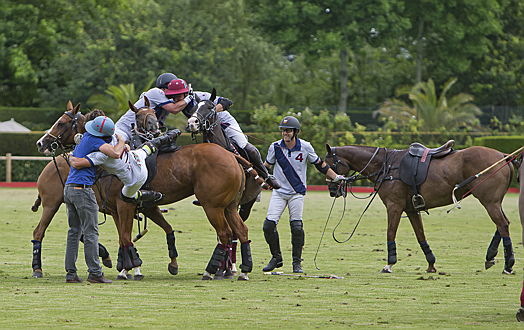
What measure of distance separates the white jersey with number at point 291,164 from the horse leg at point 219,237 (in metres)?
1.38

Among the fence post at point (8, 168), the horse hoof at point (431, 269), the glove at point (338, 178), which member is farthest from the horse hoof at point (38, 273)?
the fence post at point (8, 168)

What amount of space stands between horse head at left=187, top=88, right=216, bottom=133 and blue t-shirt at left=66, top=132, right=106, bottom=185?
4.03 ft

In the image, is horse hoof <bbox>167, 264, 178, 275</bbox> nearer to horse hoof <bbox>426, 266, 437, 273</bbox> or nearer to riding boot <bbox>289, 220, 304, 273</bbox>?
riding boot <bbox>289, 220, 304, 273</bbox>

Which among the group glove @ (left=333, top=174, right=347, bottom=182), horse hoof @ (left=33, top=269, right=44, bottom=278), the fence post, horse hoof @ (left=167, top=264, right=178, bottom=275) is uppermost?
glove @ (left=333, top=174, right=347, bottom=182)

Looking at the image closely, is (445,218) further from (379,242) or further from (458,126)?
(458,126)

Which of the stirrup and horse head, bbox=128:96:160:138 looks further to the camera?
the stirrup

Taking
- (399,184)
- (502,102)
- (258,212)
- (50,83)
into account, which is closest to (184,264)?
(399,184)

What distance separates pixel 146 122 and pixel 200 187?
0.97 metres

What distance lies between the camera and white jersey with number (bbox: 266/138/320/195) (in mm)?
12789

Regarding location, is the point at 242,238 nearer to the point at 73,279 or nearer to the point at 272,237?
the point at 272,237

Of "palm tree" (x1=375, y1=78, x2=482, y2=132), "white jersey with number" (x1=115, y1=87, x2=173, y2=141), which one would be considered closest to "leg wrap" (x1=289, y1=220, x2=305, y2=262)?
"white jersey with number" (x1=115, y1=87, x2=173, y2=141)

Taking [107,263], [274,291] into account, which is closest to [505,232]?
[274,291]

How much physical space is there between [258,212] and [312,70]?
1335 inches

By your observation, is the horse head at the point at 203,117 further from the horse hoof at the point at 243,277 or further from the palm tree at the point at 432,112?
the palm tree at the point at 432,112
